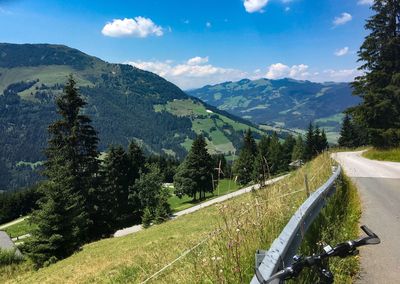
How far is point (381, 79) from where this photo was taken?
114ft

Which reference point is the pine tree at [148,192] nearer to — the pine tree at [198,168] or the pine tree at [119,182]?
the pine tree at [119,182]

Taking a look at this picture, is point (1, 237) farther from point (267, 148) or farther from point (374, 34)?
point (374, 34)

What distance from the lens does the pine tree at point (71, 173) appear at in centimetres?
3092

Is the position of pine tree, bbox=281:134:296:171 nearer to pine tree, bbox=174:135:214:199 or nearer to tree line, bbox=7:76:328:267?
tree line, bbox=7:76:328:267

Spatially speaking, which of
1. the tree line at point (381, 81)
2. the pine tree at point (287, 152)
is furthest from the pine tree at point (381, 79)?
the pine tree at point (287, 152)

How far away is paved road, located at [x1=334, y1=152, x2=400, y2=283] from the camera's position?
227 inches

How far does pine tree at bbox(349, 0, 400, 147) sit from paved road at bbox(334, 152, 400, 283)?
17.8m

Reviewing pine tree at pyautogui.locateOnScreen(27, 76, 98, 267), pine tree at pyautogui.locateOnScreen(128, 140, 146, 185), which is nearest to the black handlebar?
pine tree at pyautogui.locateOnScreen(27, 76, 98, 267)

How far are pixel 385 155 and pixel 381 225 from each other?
23992 millimetres

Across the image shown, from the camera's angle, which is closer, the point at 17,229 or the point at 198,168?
the point at 198,168

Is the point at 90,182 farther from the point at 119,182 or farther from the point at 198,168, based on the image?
the point at 198,168

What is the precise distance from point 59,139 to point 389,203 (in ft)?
122

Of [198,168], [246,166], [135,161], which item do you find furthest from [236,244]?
[198,168]

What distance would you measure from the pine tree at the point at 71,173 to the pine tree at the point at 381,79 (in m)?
26.1
